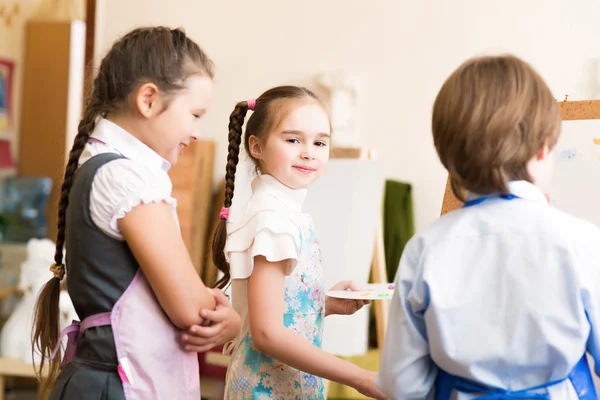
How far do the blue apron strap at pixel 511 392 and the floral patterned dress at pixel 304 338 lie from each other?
0.36 metres

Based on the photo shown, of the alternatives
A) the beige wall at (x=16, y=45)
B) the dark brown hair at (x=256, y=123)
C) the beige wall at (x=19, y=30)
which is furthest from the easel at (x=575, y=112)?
the beige wall at (x=16, y=45)

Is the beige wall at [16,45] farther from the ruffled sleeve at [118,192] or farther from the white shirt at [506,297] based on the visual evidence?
the white shirt at [506,297]

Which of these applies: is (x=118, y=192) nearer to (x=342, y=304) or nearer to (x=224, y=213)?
(x=224, y=213)

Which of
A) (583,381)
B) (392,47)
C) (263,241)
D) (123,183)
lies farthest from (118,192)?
(392,47)

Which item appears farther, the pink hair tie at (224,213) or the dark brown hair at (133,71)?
the pink hair tie at (224,213)

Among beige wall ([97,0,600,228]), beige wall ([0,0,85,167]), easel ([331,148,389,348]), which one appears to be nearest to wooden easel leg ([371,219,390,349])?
easel ([331,148,389,348])

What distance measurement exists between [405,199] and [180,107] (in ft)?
6.82

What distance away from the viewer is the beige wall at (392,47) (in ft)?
9.75

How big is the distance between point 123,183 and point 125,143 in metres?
0.09

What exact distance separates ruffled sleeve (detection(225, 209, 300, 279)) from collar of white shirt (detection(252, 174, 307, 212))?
49 millimetres

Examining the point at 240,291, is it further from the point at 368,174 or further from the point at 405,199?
the point at 405,199

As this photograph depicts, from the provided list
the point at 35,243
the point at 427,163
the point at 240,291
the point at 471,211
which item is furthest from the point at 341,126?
the point at 471,211

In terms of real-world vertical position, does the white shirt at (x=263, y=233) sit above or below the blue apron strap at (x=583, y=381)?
above

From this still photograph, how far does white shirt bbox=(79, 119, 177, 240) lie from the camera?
46.4 inches
